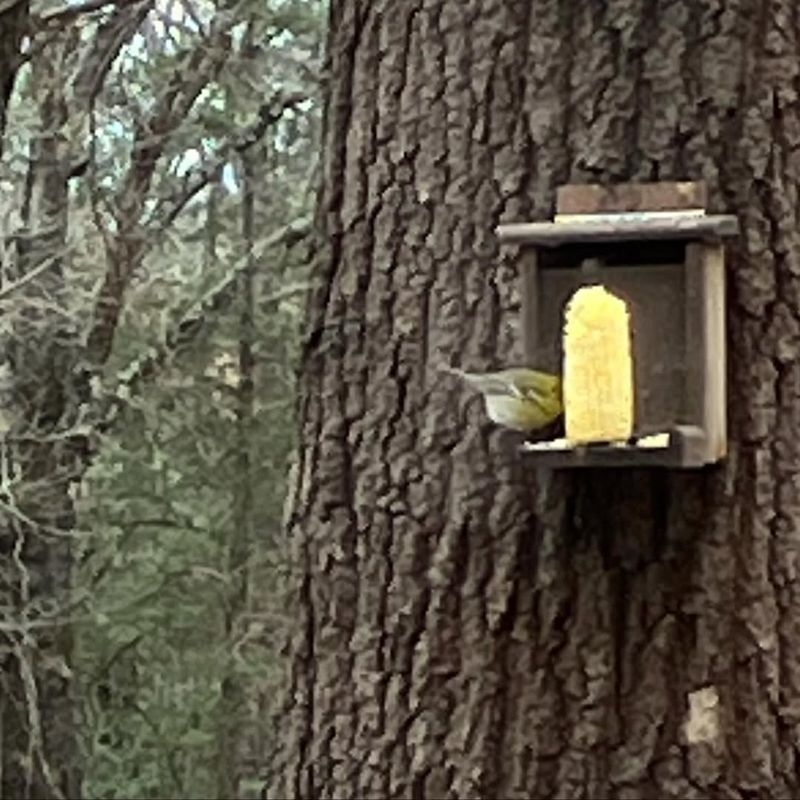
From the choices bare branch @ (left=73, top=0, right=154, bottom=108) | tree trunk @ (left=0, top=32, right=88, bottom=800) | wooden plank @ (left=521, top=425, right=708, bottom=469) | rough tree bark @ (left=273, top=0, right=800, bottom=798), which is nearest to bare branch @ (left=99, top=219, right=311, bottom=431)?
tree trunk @ (left=0, top=32, right=88, bottom=800)

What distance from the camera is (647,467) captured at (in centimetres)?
210

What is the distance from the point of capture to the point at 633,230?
2.04 m

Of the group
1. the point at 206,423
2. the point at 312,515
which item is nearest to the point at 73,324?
the point at 206,423

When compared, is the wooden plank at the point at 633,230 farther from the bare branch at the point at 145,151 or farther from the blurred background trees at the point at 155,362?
the bare branch at the point at 145,151

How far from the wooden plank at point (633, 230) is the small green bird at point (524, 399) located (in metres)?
0.14

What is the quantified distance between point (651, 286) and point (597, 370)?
13 cm

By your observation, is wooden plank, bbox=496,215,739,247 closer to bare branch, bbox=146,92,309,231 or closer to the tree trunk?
the tree trunk

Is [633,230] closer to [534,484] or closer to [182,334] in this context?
[534,484]

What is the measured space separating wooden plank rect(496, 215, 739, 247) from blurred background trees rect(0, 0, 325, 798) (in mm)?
4719

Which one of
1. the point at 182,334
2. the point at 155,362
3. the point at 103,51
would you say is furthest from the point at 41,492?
the point at 103,51

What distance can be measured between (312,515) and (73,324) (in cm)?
507

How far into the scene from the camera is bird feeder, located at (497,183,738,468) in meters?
2.06

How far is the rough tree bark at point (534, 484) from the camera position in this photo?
2137 millimetres

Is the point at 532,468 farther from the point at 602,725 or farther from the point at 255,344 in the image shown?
the point at 255,344
